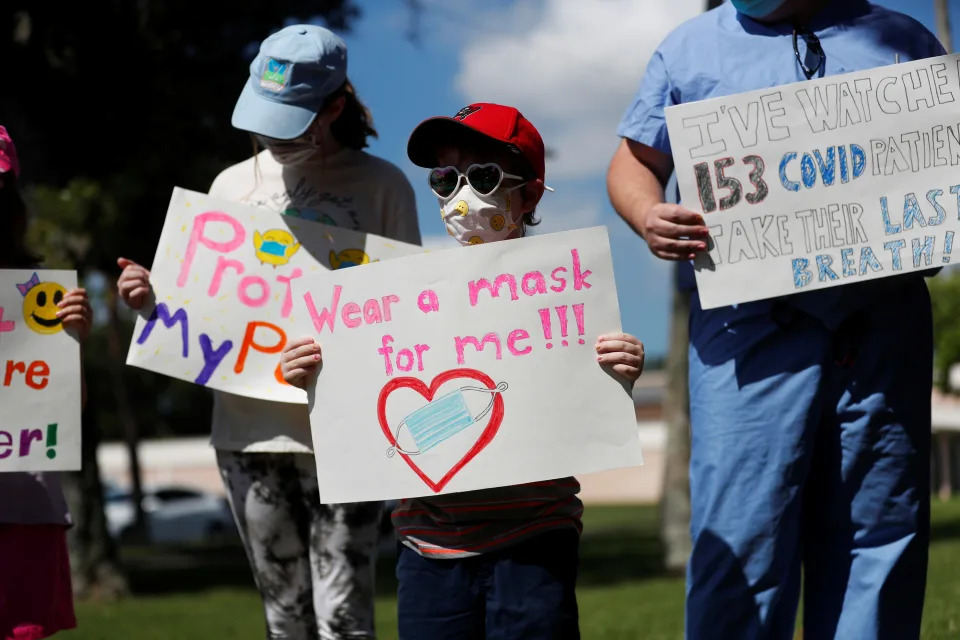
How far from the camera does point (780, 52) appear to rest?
3053 millimetres

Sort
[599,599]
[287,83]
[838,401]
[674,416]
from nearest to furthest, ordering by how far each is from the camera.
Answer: [838,401] → [287,83] → [599,599] → [674,416]

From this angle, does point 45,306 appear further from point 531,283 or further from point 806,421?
point 806,421

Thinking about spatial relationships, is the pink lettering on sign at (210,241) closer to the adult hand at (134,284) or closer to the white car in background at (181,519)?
the adult hand at (134,284)

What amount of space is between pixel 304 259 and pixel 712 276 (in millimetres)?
1286

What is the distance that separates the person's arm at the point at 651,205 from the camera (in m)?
3.00

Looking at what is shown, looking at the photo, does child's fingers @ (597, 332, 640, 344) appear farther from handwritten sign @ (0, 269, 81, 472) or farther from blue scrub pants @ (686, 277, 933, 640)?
handwritten sign @ (0, 269, 81, 472)

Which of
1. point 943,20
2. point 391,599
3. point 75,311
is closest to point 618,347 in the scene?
point 75,311

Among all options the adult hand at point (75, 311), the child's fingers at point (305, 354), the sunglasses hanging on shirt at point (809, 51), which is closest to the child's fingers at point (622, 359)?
the child's fingers at point (305, 354)

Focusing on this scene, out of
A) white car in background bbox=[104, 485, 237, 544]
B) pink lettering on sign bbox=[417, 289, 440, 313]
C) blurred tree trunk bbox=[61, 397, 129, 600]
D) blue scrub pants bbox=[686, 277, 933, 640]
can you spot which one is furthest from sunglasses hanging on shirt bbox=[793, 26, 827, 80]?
white car in background bbox=[104, 485, 237, 544]

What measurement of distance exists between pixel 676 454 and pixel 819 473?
456 inches

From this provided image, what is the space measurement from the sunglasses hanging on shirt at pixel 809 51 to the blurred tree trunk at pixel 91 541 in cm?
999

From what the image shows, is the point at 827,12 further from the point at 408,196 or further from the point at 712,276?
the point at 408,196

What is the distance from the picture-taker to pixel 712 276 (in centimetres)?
301

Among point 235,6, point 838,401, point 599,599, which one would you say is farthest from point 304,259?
point 235,6
